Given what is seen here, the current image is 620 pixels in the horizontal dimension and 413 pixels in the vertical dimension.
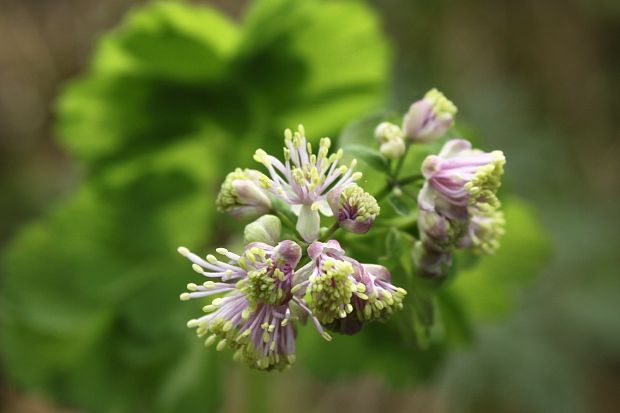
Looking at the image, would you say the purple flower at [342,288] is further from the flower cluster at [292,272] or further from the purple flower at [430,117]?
the purple flower at [430,117]

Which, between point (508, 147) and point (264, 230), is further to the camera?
point (508, 147)

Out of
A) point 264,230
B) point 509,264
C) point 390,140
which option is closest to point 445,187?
point 390,140

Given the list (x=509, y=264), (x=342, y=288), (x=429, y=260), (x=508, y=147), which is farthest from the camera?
(x=508, y=147)

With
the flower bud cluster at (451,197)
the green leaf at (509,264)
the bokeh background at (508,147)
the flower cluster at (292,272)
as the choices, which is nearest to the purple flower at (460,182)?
the flower bud cluster at (451,197)

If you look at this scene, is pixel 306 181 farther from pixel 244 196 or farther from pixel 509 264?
pixel 509 264

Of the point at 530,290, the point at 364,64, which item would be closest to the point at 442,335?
the point at 364,64

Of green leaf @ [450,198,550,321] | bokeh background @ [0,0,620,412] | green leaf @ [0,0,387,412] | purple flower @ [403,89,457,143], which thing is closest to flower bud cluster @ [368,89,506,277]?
purple flower @ [403,89,457,143]
